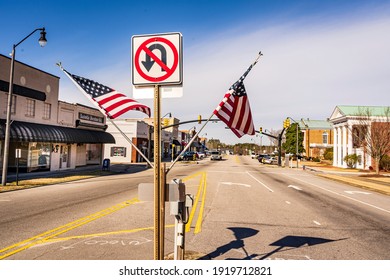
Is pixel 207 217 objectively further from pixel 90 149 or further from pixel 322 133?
pixel 322 133

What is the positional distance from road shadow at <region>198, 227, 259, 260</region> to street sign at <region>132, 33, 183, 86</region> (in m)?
3.91

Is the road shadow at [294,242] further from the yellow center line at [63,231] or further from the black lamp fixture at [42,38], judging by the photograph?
the black lamp fixture at [42,38]

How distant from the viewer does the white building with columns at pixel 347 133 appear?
43.7m

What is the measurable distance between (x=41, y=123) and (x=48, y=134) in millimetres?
1611

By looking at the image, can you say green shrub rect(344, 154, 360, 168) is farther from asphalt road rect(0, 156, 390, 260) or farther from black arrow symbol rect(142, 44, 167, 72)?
black arrow symbol rect(142, 44, 167, 72)

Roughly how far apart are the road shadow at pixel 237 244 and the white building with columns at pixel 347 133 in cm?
4129

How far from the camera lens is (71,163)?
28.7 m

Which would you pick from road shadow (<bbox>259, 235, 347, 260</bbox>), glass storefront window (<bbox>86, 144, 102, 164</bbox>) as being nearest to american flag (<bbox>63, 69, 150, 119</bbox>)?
road shadow (<bbox>259, 235, 347, 260</bbox>)

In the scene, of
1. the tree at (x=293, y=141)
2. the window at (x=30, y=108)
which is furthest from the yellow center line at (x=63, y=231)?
the tree at (x=293, y=141)

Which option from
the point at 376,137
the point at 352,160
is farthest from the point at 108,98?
the point at 352,160

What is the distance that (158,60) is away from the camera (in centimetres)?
362

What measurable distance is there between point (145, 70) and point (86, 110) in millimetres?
29363
